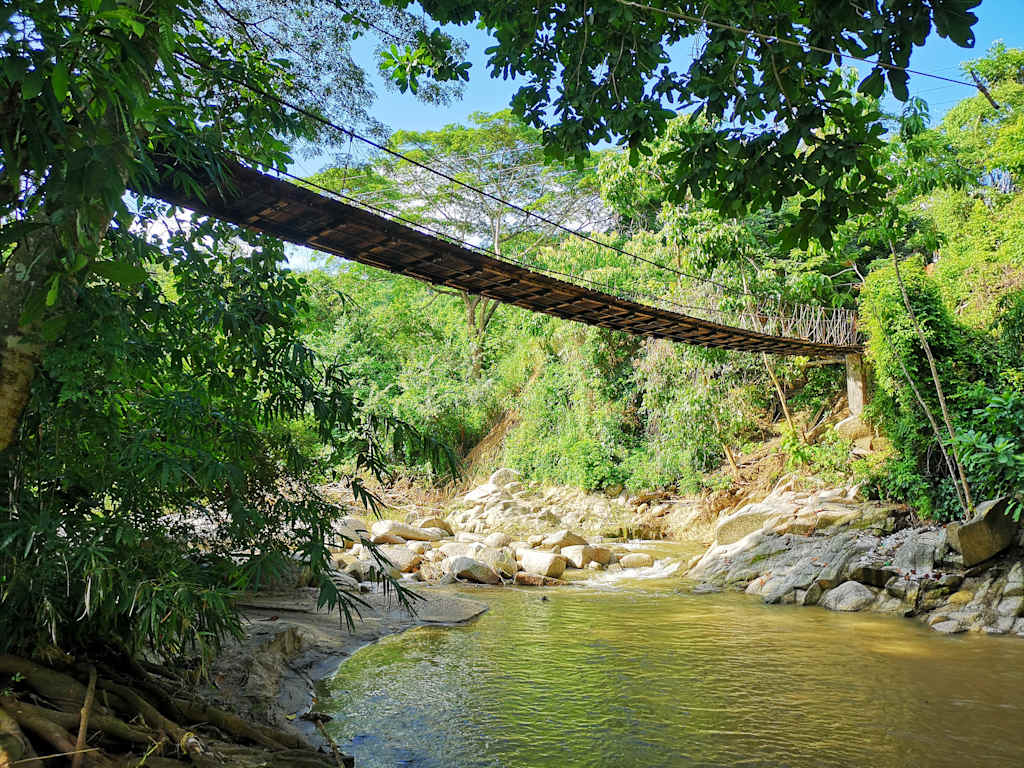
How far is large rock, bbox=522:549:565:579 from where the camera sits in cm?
630

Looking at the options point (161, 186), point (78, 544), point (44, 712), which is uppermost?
point (161, 186)

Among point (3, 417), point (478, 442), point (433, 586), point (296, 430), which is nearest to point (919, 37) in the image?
point (3, 417)

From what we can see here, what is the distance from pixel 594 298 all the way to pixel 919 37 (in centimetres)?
270

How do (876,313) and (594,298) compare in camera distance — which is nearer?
(594,298)

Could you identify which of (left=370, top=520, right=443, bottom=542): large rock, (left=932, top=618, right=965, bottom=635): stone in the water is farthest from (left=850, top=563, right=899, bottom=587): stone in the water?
(left=370, top=520, right=443, bottom=542): large rock

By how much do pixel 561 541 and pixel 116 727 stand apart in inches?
234

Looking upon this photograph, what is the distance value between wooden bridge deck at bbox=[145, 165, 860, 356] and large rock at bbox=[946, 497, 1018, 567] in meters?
2.19

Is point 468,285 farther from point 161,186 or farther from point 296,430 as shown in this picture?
point 296,430

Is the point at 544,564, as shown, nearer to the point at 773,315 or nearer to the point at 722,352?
the point at 722,352

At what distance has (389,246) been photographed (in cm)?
308

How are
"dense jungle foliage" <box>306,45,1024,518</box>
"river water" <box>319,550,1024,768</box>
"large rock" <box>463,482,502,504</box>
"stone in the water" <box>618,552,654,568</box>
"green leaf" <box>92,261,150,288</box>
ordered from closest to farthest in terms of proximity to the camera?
"green leaf" <box>92,261,150,288</box> < "river water" <box>319,550,1024,768</box> < "dense jungle foliage" <box>306,45,1024,518</box> < "stone in the water" <box>618,552,654,568</box> < "large rock" <box>463,482,502,504</box>

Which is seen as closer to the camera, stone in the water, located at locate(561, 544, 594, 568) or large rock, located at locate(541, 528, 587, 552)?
stone in the water, located at locate(561, 544, 594, 568)

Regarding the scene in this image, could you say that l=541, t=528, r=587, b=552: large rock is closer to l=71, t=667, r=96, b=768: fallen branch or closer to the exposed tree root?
the exposed tree root

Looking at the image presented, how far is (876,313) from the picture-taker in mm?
5891
